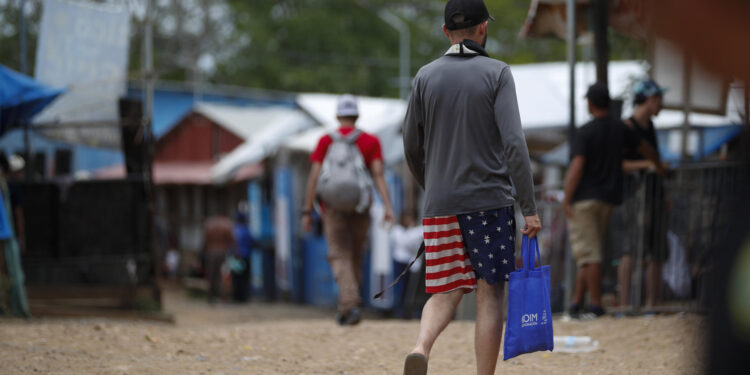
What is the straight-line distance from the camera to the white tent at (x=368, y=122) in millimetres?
13391

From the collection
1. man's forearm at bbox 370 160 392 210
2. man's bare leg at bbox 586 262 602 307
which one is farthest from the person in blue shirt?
man's bare leg at bbox 586 262 602 307

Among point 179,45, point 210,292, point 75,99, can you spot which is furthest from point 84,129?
point 179,45

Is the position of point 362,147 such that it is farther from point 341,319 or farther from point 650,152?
point 650,152

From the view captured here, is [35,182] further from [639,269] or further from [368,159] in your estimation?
[639,269]

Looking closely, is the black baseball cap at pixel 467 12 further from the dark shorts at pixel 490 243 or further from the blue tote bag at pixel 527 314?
the blue tote bag at pixel 527 314

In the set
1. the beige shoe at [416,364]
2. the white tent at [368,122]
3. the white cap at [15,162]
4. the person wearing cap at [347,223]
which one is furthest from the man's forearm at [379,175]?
the white cap at [15,162]

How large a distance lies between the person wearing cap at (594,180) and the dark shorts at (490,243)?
351cm

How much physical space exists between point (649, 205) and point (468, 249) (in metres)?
4.16

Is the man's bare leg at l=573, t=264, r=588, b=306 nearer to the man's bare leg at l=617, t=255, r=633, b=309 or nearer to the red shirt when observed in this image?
the man's bare leg at l=617, t=255, r=633, b=309

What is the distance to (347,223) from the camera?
7.90 meters

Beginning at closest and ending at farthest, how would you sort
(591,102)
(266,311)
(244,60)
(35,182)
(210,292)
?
(591,102)
(35,182)
(266,311)
(210,292)
(244,60)

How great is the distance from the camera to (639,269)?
8.09 m

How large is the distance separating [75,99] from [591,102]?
6542 millimetres

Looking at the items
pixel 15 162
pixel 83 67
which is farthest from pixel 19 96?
pixel 83 67
